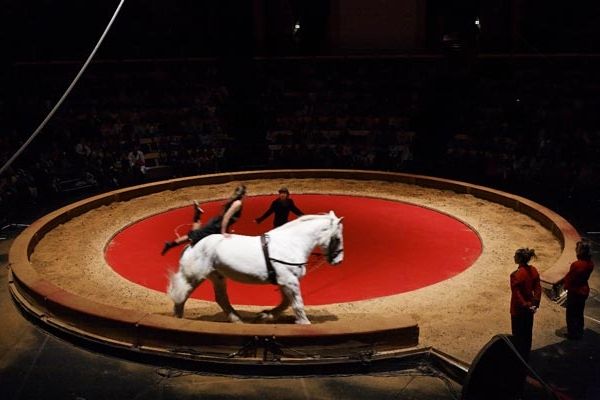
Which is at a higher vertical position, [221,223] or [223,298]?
[221,223]

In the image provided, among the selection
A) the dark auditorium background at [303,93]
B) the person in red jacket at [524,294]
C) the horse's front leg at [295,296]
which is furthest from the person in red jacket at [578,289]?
the dark auditorium background at [303,93]

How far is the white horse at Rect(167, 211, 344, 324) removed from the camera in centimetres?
710

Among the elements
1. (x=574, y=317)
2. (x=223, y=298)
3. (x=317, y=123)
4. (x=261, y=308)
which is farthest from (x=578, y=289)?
(x=317, y=123)

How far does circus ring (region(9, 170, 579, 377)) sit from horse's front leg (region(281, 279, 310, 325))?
24cm

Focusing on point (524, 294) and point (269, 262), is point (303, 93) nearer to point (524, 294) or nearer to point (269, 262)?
point (269, 262)

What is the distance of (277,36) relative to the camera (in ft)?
84.3

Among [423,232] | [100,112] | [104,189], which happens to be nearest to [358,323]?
[423,232]

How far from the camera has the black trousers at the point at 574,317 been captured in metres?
7.34

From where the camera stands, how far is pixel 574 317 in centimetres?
737

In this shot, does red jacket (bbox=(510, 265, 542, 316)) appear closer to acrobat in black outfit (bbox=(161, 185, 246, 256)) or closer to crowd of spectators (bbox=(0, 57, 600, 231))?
acrobat in black outfit (bbox=(161, 185, 246, 256))

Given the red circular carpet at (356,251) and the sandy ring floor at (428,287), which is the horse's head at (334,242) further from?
the sandy ring floor at (428,287)

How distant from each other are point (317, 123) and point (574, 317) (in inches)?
570

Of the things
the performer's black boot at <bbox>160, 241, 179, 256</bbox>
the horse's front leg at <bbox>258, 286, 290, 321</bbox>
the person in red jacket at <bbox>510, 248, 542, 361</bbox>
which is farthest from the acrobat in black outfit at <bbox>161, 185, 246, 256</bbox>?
the person in red jacket at <bbox>510, 248, 542, 361</bbox>

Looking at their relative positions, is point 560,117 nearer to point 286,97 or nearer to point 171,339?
point 286,97
